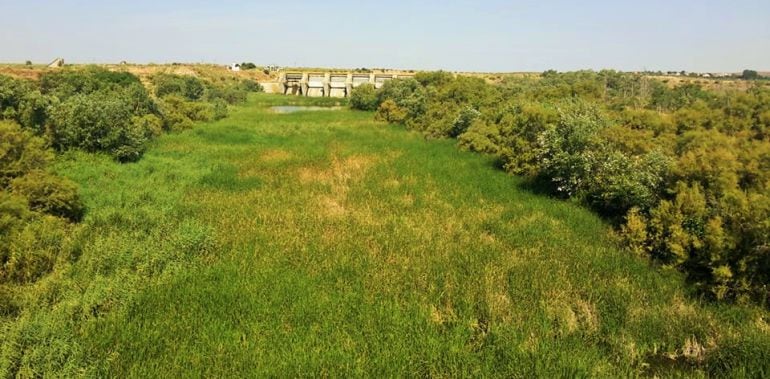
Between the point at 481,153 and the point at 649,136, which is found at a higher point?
the point at 649,136

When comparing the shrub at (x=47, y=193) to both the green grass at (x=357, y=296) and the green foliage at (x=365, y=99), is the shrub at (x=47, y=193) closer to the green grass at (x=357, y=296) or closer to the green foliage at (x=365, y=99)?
the green grass at (x=357, y=296)

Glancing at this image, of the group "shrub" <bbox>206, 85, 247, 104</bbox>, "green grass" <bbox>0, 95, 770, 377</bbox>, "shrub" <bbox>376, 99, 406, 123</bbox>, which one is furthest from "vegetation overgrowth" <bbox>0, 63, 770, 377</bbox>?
"shrub" <bbox>206, 85, 247, 104</bbox>

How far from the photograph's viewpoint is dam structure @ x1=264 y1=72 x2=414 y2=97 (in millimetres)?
82850

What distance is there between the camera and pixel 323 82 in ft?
277

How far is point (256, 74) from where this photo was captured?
10362cm

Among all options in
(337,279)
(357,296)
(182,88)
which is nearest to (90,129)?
(337,279)

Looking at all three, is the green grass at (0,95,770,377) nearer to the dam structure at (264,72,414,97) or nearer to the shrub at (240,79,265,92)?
the dam structure at (264,72,414,97)

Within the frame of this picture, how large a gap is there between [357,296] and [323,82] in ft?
258

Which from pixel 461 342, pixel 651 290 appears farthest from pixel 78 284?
pixel 651 290

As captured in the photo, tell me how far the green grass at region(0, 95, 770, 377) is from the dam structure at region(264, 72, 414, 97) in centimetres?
6777

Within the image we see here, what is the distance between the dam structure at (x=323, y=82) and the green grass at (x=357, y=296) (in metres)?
67.8

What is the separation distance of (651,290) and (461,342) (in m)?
4.84

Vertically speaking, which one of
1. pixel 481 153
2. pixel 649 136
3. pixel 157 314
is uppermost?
pixel 649 136

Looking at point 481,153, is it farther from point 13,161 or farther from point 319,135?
point 13,161
